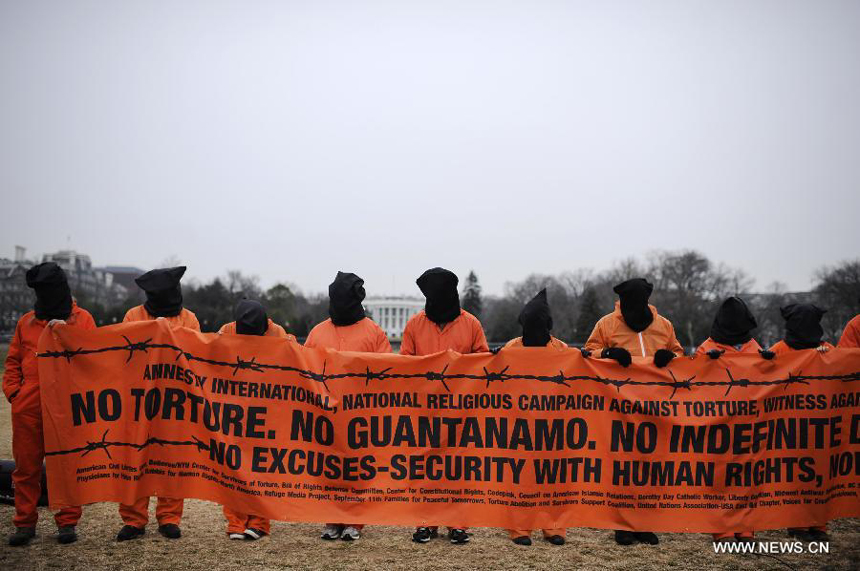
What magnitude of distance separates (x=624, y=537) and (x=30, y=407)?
5905mm

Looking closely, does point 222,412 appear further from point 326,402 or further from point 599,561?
point 599,561

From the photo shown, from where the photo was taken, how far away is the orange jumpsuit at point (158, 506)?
5988mm

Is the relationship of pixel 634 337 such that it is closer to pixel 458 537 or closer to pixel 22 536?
pixel 458 537

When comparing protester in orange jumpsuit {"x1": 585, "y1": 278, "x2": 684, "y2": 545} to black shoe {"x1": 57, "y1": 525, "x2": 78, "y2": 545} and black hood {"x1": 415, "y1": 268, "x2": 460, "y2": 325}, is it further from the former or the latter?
black shoe {"x1": 57, "y1": 525, "x2": 78, "y2": 545}

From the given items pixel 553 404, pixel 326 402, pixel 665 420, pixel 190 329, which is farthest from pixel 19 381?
pixel 665 420

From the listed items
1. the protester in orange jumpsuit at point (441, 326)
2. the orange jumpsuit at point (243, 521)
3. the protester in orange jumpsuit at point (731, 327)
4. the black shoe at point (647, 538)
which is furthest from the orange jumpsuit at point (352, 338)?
the protester in orange jumpsuit at point (731, 327)

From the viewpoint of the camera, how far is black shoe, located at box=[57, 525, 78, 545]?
5.84 meters

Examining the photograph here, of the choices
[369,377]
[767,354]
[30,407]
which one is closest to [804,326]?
[767,354]

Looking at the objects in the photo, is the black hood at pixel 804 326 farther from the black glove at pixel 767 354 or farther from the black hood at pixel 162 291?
the black hood at pixel 162 291

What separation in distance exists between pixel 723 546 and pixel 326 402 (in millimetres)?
3990

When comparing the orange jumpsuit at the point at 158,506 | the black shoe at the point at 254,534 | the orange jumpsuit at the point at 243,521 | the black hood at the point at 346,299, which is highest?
the black hood at the point at 346,299

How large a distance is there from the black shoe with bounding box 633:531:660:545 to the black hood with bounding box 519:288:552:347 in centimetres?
209

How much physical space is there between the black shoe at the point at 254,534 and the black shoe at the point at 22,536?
6.61 ft

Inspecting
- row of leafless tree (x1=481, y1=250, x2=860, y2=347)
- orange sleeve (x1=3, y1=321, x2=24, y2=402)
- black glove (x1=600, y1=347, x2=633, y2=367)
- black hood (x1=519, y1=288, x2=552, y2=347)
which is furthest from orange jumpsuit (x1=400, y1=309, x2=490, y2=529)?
row of leafless tree (x1=481, y1=250, x2=860, y2=347)
